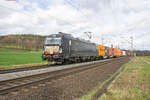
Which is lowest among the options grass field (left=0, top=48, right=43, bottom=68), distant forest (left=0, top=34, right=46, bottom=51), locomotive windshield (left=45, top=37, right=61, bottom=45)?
grass field (left=0, top=48, right=43, bottom=68)

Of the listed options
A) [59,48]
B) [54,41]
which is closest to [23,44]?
[54,41]

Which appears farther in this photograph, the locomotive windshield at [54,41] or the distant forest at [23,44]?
the distant forest at [23,44]

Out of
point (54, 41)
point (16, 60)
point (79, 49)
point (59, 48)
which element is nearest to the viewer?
point (59, 48)

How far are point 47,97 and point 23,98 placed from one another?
34.4 inches

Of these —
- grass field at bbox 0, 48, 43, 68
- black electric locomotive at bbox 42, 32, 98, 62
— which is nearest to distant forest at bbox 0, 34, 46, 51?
grass field at bbox 0, 48, 43, 68

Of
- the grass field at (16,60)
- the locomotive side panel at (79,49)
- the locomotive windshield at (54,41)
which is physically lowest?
the grass field at (16,60)

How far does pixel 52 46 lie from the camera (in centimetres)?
1634

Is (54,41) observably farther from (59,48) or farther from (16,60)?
(16,60)

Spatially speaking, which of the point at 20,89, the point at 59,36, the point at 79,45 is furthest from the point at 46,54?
the point at 20,89

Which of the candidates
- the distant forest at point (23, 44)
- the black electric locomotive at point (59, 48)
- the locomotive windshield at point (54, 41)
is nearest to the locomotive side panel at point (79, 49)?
the black electric locomotive at point (59, 48)

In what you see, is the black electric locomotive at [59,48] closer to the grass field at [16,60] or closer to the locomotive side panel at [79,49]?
the locomotive side panel at [79,49]

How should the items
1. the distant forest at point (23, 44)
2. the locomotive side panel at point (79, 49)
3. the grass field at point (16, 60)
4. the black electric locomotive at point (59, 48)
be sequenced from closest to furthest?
the black electric locomotive at point (59, 48), the locomotive side panel at point (79, 49), the grass field at point (16, 60), the distant forest at point (23, 44)

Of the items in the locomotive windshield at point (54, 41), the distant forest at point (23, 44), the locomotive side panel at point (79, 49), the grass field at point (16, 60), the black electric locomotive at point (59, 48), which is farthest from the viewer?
the distant forest at point (23, 44)

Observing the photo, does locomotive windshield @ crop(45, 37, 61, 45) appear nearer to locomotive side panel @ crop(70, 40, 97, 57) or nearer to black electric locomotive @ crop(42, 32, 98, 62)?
black electric locomotive @ crop(42, 32, 98, 62)
